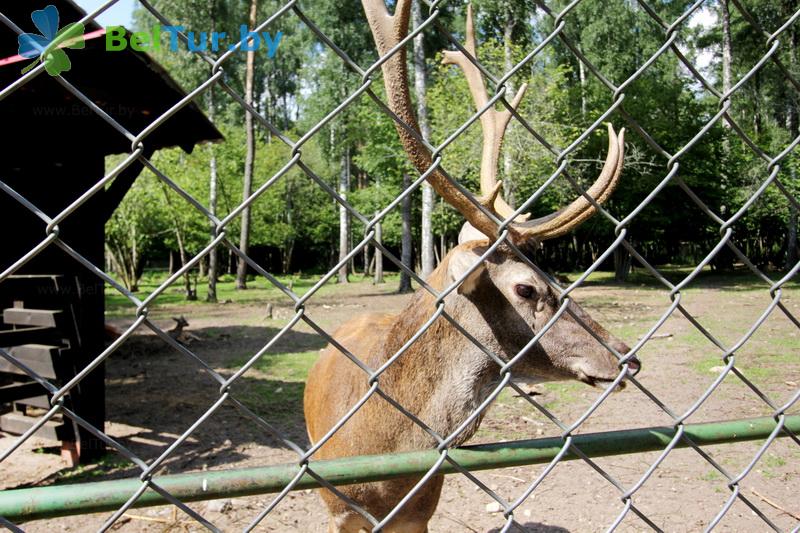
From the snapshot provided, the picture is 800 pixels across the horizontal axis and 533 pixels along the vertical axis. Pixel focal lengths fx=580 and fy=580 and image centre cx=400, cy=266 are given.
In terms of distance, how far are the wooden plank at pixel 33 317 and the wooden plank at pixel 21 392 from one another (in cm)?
51

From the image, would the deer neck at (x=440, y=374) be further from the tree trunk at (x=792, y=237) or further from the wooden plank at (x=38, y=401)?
the tree trunk at (x=792, y=237)

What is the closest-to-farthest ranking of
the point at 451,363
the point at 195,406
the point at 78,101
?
the point at 451,363 → the point at 78,101 → the point at 195,406

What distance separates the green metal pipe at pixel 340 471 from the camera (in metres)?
1.05

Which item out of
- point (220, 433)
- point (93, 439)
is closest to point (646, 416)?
point (220, 433)

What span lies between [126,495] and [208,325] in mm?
11860

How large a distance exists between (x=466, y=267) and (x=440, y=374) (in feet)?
1.50

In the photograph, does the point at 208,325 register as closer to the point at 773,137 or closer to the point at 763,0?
the point at 763,0

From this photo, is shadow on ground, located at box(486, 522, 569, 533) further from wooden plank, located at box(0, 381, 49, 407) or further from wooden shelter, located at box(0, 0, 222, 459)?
wooden plank, located at box(0, 381, 49, 407)

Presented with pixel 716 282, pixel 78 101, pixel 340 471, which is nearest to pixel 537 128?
pixel 716 282

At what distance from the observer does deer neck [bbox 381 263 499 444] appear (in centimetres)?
218

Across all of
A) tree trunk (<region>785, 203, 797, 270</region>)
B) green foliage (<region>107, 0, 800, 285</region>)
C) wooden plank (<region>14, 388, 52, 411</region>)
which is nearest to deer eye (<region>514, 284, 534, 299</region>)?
wooden plank (<region>14, 388, 52, 411</region>)

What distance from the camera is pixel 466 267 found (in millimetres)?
2037

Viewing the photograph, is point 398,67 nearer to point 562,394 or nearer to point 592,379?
point 592,379

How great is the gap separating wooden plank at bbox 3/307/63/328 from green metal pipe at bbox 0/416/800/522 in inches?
170
